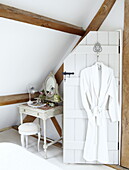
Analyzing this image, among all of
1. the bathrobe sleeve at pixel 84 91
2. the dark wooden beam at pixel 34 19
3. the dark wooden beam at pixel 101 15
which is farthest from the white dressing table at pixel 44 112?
the dark wooden beam at pixel 101 15

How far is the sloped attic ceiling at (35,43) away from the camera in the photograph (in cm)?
239

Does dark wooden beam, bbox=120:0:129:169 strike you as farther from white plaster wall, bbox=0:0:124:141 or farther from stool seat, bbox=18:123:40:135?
stool seat, bbox=18:123:40:135

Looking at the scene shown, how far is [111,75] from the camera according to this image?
8.63 feet

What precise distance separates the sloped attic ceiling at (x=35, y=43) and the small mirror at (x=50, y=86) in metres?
0.16

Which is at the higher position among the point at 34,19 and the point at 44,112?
the point at 34,19

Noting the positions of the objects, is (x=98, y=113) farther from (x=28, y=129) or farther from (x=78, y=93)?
(x=28, y=129)

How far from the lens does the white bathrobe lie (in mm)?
2633

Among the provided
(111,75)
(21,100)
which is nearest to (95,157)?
(111,75)

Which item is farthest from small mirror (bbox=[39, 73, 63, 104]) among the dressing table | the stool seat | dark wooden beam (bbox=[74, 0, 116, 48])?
dark wooden beam (bbox=[74, 0, 116, 48])

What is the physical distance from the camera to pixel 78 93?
2.74m

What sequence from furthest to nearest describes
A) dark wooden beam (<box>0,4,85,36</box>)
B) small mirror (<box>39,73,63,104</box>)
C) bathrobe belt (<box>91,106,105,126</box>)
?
small mirror (<box>39,73,63,104</box>) < bathrobe belt (<box>91,106,105,126</box>) < dark wooden beam (<box>0,4,85,36</box>)

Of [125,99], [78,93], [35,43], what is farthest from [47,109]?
[125,99]

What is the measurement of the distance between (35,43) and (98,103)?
1.24 meters

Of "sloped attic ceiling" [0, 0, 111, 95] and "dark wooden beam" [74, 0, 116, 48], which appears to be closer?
"sloped attic ceiling" [0, 0, 111, 95]
